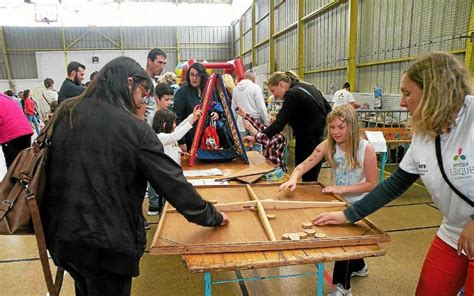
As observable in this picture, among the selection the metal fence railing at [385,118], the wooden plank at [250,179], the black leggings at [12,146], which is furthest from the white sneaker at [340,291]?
the metal fence railing at [385,118]

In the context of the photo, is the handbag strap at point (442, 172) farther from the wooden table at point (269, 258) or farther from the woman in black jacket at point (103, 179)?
the woman in black jacket at point (103, 179)

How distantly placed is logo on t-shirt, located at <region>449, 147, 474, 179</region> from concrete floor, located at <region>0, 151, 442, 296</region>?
56.9 inches

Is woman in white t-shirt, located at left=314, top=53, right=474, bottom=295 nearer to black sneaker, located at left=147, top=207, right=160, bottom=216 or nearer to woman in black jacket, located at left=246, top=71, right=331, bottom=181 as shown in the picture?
woman in black jacket, located at left=246, top=71, right=331, bottom=181

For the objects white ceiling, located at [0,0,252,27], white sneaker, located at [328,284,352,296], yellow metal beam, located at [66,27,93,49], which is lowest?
white sneaker, located at [328,284,352,296]

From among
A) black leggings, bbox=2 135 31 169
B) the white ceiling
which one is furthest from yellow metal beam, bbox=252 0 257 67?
black leggings, bbox=2 135 31 169

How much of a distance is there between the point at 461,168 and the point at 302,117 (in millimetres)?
1840

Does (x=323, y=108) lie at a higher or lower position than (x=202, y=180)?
higher

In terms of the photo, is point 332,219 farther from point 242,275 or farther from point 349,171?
point 242,275

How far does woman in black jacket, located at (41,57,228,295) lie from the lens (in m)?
1.11

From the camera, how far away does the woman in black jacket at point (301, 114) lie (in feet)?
9.44

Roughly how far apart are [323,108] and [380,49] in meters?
4.42

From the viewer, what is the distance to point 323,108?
9.83 ft

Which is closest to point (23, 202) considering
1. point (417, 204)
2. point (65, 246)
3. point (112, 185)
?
point (65, 246)

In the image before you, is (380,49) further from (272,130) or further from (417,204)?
(272,130)
